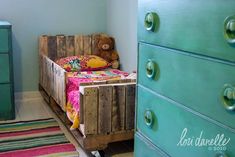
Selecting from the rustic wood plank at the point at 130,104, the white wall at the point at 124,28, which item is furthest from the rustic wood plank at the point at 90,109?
the white wall at the point at 124,28

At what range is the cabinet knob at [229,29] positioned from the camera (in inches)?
39.6

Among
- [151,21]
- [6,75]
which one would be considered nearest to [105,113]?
[151,21]

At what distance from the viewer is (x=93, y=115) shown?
85.7 inches

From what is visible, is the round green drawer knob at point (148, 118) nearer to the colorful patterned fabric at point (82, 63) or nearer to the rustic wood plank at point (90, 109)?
the rustic wood plank at point (90, 109)

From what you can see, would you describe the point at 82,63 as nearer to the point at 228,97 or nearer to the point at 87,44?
the point at 87,44

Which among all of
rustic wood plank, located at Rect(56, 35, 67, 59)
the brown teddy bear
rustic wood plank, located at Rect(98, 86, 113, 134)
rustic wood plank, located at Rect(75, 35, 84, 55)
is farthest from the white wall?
rustic wood plank, located at Rect(98, 86, 113, 134)

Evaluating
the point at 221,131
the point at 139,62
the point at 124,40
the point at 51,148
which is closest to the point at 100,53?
the point at 124,40

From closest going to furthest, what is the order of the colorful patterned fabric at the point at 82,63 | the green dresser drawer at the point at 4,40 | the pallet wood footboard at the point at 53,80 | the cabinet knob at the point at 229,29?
1. the cabinet knob at the point at 229,29
2. the pallet wood footboard at the point at 53,80
3. the green dresser drawer at the point at 4,40
4. the colorful patterned fabric at the point at 82,63

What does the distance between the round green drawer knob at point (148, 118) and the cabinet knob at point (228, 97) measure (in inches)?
20.3

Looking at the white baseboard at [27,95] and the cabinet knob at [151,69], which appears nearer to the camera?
the cabinet knob at [151,69]

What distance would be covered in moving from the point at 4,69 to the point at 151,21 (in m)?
1.97

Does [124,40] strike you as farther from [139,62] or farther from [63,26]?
[139,62]

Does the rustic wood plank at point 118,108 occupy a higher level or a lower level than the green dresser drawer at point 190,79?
lower

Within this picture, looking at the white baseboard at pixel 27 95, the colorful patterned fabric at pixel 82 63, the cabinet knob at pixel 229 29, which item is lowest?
the white baseboard at pixel 27 95
